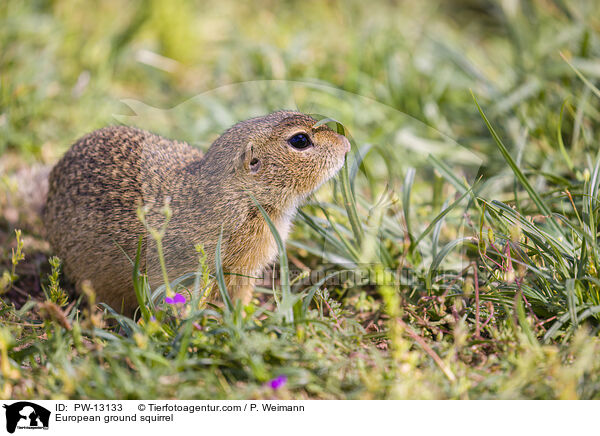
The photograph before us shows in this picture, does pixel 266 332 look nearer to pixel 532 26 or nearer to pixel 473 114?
pixel 473 114

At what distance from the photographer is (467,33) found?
833cm

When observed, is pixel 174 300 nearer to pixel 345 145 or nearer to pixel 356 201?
pixel 345 145

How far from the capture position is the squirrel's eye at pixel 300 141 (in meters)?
3.55

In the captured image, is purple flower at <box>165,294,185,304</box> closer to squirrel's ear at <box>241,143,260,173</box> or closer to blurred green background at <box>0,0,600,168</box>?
squirrel's ear at <box>241,143,260,173</box>

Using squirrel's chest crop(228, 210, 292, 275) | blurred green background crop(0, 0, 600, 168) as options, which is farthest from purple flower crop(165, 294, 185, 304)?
blurred green background crop(0, 0, 600, 168)

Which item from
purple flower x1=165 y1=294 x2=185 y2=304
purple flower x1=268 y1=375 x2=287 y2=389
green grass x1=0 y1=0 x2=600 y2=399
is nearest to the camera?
purple flower x1=268 y1=375 x2=287 y2=389

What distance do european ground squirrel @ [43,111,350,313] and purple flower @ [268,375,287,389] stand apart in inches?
37.3

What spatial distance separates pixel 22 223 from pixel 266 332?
119 inches

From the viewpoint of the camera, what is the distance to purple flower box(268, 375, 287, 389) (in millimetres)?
2473
